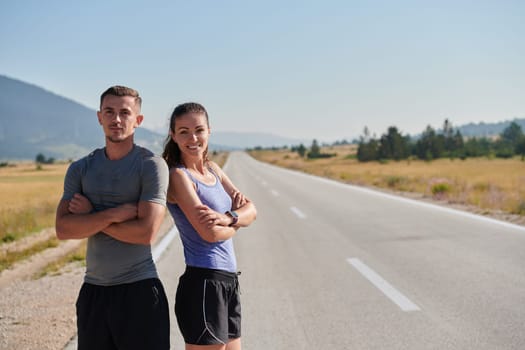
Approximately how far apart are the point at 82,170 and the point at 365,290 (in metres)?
4.09

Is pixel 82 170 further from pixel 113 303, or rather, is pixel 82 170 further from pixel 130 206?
pixel 113 303

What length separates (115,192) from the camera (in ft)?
7.74

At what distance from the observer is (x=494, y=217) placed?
1105 centimetres

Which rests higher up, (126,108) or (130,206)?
(126,108)

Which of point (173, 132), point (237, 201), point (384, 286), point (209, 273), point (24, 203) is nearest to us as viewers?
point (209, 273)

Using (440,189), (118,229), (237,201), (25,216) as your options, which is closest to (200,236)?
(118,229)

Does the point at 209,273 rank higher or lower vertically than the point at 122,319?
higher

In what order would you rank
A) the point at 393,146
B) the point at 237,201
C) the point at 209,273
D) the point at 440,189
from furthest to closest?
the point at 393,146, the point at 440,189, the point at 237,201, the point at 209,273

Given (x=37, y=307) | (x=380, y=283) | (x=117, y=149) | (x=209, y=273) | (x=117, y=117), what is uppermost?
(x=117, y=117)

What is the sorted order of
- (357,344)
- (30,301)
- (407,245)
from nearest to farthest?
(357,344) < (30,301) < (407,245)

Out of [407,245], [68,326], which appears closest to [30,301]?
[68,326]

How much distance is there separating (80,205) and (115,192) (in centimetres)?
19

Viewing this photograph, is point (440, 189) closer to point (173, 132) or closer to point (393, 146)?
point (173, 132)

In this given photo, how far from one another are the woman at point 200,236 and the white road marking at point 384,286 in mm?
2906
